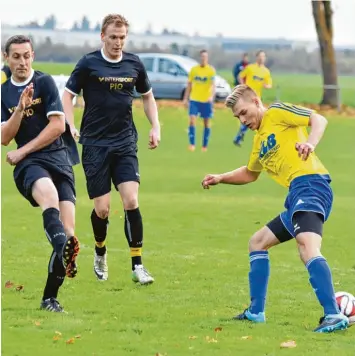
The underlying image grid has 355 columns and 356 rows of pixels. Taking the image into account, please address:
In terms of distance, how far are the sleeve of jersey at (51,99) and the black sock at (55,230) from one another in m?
0.80

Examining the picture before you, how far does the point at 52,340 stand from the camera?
7.46 metres

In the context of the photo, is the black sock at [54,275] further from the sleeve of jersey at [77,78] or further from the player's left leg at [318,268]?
the sleeve of jersey at [77,78]

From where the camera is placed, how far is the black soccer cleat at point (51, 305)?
848 centimetres

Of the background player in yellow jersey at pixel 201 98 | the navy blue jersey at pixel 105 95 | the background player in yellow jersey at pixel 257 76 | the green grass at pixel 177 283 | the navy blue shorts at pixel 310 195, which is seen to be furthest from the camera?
the background player in yellow jersey at pixel 257 76

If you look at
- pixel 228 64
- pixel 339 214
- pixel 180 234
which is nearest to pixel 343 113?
pixel 228 64

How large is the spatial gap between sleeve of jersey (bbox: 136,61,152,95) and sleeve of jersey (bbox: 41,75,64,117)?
1712 millimetres

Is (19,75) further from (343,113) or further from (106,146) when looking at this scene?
(343,113)

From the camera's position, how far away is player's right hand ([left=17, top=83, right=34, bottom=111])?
823 centimetres

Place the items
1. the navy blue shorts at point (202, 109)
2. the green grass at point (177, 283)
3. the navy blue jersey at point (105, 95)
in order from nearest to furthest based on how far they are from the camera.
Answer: the green grass at point (177, 283) → the navy blue jersey at point (105, 95) → the navy blue shorts at point (202, 109)

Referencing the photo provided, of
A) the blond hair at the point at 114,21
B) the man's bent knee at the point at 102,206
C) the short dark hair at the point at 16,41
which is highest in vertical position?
the blond hair at the point at 114,21

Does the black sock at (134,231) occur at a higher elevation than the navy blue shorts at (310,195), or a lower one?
lower

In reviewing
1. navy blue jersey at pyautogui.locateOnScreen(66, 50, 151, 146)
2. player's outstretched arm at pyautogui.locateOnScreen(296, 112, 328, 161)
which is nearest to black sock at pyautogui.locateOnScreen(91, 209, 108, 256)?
navy blue jersey at pyautogui.locateOnScreen(66, 50, 151, 146)

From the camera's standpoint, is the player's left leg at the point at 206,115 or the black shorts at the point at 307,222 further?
the player's left leg at the point at 206,115

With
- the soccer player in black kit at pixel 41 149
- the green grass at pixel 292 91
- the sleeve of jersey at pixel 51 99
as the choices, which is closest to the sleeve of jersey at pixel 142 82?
the soccer player in black kit at pixel 41 149
